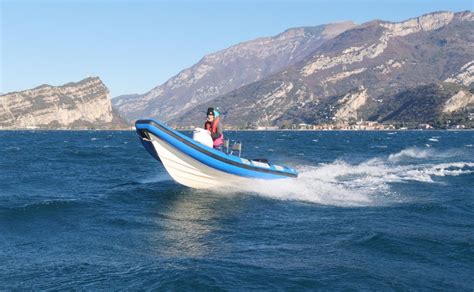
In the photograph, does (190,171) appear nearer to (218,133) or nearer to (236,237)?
(218,133)

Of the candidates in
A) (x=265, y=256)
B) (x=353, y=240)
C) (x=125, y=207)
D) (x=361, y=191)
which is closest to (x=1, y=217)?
(x=125, y=207)

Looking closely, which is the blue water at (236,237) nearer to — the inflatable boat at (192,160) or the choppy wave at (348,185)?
the choppy wave at (348,185)

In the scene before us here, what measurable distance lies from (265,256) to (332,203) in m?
7.40

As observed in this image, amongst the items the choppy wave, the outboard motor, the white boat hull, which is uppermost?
the outboard motor

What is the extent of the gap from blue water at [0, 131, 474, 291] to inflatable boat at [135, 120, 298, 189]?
2.22 ft

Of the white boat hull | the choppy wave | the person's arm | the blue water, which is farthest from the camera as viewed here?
the person's arm

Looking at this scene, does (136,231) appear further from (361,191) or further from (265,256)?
(361,191)

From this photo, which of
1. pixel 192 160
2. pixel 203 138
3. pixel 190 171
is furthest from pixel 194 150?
pixel 190 171

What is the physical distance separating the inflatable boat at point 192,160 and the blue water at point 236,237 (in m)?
0.68

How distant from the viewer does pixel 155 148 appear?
1928 centimetres

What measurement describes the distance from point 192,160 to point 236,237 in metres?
7.19

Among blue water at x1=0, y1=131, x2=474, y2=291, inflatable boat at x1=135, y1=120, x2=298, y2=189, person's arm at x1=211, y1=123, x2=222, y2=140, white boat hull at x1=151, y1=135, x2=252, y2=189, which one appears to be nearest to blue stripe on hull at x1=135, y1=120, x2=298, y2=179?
inflatable boat at x1=135, y1=120, x2=298, y2=189

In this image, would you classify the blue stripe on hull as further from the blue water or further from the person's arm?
the person's arm

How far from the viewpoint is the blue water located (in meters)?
9.23
